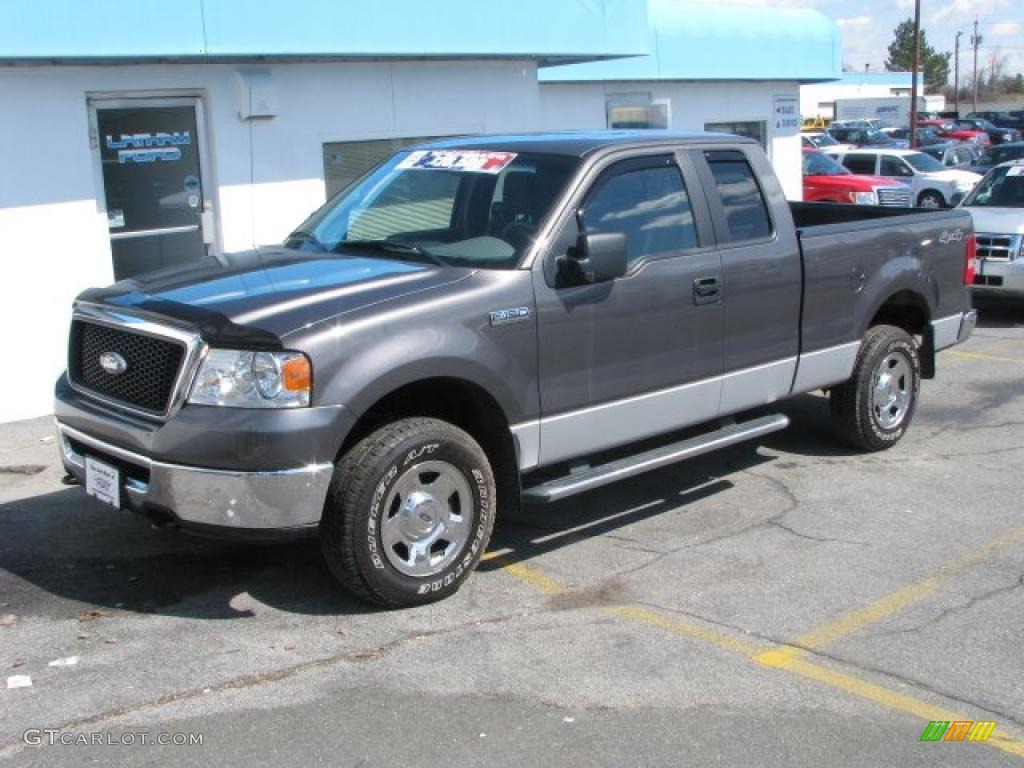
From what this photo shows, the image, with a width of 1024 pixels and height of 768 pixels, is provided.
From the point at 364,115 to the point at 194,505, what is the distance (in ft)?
23.0

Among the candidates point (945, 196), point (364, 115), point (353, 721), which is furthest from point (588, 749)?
point (945, 196)

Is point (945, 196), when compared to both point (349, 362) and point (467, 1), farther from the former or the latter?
point (349, 362)

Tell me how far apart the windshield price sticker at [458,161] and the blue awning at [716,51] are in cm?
982

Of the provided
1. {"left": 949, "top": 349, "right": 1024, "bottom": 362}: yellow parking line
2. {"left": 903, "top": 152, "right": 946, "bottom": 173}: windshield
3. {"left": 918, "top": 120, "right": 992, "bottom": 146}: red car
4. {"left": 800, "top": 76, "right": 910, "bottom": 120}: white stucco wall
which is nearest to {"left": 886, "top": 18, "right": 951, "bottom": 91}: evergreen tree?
{"left": 800, "top": 76, "right": 910, "bottom": 120}: white stucco wall

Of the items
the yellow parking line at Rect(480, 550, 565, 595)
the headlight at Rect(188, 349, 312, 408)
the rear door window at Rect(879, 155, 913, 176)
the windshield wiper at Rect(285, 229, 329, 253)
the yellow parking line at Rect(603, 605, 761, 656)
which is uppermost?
the rear door window at Rect(879, 155, 913, 176)

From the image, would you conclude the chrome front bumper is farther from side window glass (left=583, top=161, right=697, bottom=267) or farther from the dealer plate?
side window glass (left=583, top=161, right=697, bottom=267)

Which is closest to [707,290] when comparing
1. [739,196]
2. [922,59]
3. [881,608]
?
[739,196]

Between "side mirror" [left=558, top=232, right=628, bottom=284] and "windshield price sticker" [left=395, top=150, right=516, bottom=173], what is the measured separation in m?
0.76

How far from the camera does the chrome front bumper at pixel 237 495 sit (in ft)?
15.1

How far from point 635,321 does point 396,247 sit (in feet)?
4.04

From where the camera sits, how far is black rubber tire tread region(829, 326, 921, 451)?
740 cm

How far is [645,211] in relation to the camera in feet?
19.8

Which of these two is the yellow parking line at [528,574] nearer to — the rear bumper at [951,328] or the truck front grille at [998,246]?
the rear bumper at [951,328]

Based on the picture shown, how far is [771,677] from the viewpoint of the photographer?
4531 millimetres
